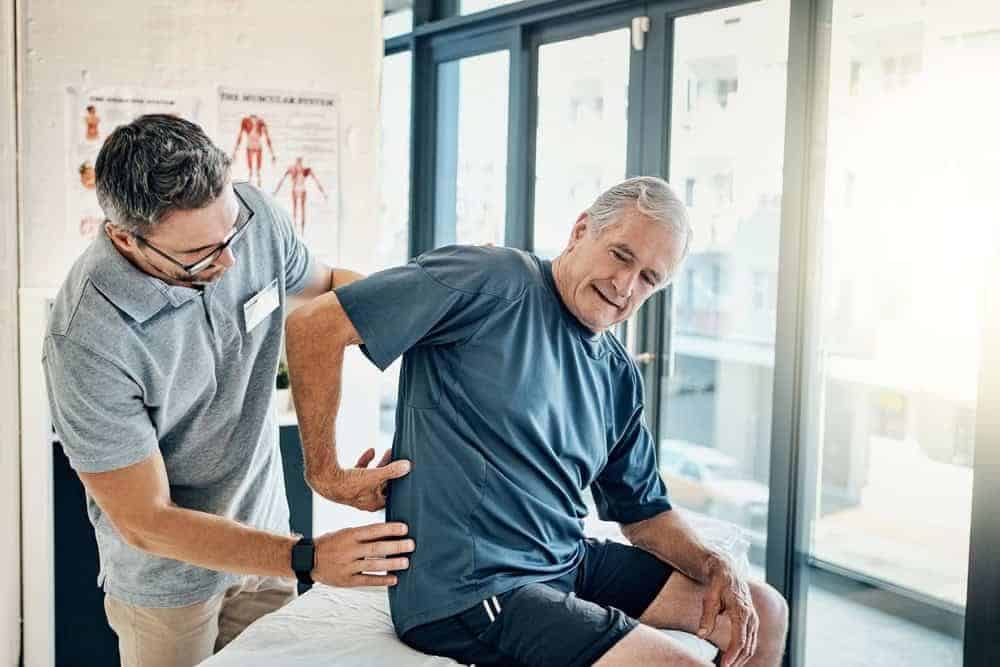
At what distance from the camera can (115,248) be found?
5.07 ft

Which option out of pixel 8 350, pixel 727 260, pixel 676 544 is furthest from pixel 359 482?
pixel 727 260

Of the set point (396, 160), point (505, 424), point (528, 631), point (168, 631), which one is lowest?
point (168, 631)

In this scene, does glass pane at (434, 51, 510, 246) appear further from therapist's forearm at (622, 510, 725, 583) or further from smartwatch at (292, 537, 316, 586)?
smartwatch at (292, 537, 316, 586)

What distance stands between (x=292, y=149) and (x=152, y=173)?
5.16 ft

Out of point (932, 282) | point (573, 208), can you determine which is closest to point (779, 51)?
point (932, 282)

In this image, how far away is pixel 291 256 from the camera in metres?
1.91

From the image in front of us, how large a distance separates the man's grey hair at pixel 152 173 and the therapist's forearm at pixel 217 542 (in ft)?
1.51

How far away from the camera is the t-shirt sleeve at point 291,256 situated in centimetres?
186

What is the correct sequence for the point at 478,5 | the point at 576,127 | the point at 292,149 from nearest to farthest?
the point at 292,149, the point at 576,127, the point at 478,5

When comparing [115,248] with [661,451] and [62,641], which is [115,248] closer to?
[62,641]

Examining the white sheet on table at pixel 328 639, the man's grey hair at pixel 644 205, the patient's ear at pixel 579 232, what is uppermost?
the man's grey hair at pixel 644 205

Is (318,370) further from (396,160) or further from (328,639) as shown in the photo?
(396,160)

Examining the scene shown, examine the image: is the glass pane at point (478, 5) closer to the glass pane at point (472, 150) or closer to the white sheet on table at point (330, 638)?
the glass pane at point (472, 150)

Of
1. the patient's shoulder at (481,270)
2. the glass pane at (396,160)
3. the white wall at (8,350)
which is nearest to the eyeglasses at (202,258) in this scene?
the patient's shoulder at (481,270)
